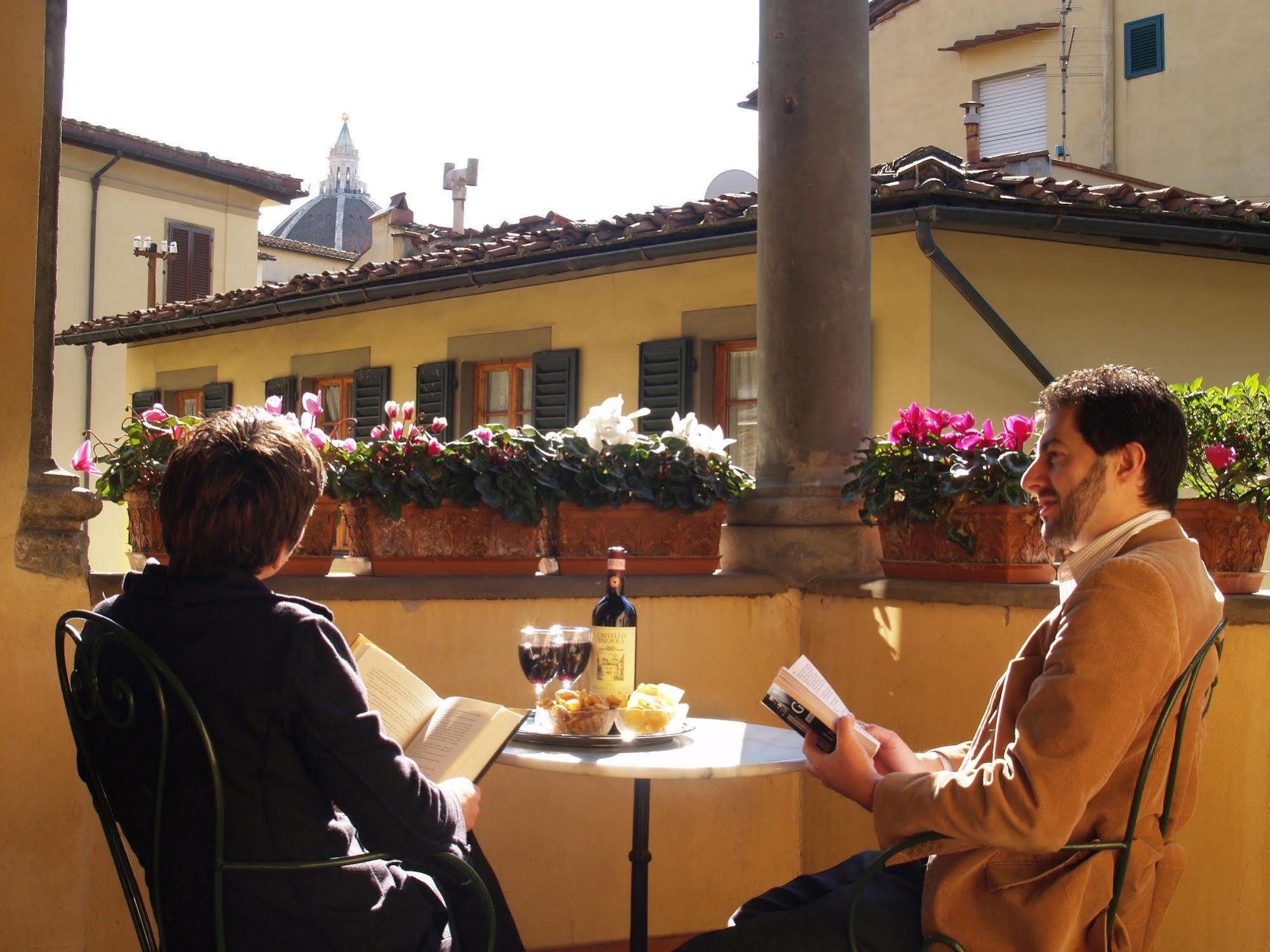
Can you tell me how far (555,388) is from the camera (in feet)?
34.6

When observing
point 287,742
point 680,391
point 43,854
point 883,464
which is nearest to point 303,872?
point 287,742

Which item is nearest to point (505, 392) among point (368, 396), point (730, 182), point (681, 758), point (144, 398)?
point (368, 396)

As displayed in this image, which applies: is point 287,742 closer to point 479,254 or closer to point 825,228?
point 825,228

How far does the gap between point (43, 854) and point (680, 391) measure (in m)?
7.01

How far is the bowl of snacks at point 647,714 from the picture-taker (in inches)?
103

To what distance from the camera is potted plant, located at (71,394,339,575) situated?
11.6 ft

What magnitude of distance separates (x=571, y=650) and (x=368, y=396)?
9.75 metres

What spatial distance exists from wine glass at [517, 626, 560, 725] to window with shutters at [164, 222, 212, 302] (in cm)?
2124

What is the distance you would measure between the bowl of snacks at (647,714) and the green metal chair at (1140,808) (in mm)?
663

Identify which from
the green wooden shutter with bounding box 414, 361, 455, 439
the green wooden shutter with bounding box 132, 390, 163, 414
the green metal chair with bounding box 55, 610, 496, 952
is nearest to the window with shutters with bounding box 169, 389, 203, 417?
the green wooden shutter with bounding box 132, 390, 163, 414

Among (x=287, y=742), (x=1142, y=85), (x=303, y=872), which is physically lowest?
(x=303, y=872)

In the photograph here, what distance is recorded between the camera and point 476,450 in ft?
11.8

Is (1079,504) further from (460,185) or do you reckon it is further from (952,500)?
(460,185)

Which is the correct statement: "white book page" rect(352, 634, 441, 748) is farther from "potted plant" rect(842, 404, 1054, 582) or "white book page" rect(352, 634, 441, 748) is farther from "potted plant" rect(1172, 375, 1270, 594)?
"potted plant" rect(1172, 375, 1270, 594)
